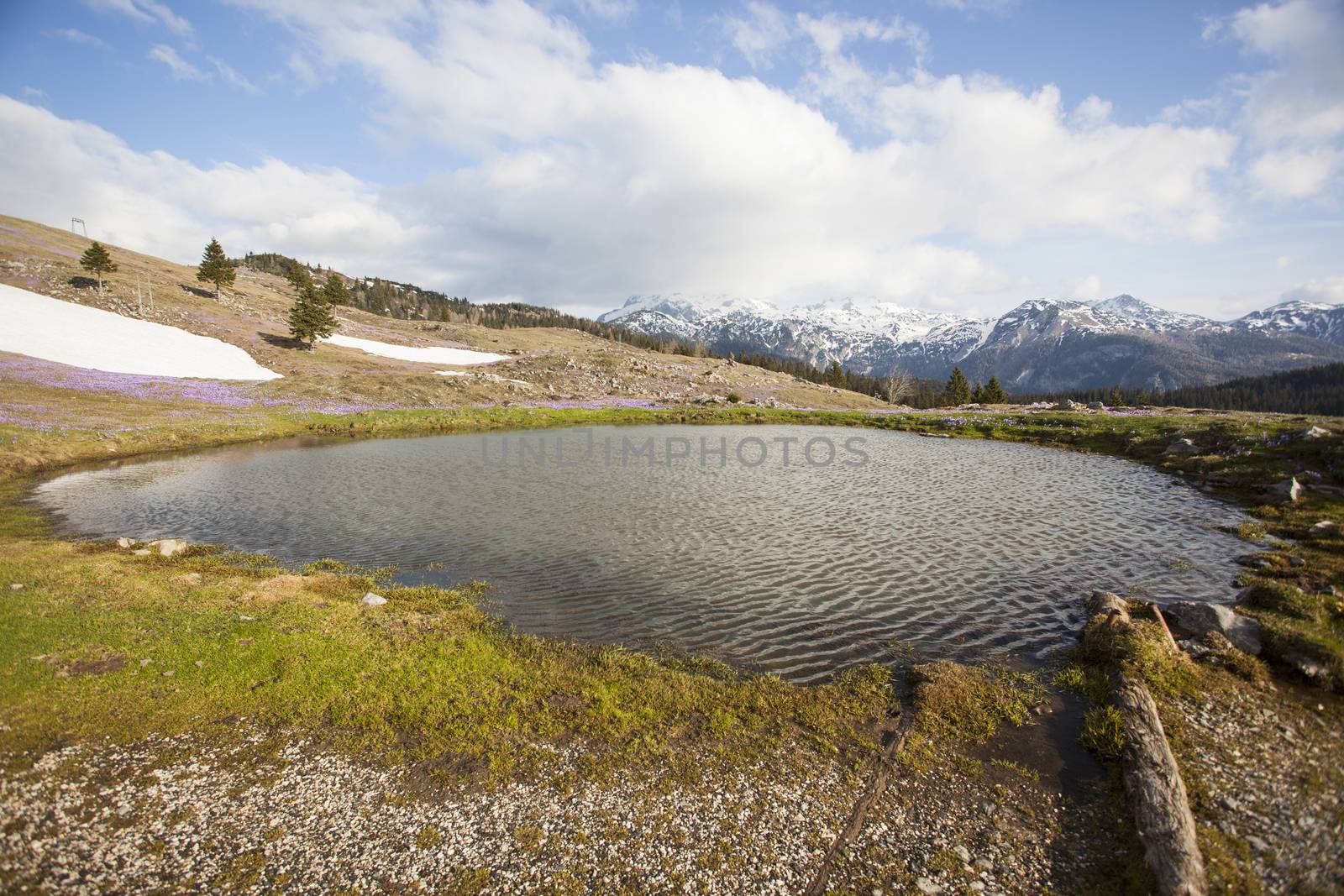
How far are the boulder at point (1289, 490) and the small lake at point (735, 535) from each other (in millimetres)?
3401

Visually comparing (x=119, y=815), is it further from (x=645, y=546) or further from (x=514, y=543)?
(x=645, y=546)

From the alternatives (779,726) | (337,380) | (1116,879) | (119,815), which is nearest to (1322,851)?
(1116,879)

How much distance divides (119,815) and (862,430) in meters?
73.9

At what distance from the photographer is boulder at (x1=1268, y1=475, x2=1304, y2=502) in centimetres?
2706

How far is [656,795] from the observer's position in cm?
909

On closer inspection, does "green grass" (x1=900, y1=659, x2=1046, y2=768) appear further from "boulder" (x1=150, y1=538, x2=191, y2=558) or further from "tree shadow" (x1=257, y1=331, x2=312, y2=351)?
"tree shadow" (x1=257, y1=331, x2=312, y2=351)

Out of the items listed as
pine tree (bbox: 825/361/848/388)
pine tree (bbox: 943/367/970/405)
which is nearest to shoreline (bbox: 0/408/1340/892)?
pine tree (bbox: 943/367/970/405)

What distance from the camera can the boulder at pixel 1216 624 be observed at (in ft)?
42.6

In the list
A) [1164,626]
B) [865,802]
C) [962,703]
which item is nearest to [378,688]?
[865,802]

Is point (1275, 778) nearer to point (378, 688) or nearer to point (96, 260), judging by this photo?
point (378, 688)

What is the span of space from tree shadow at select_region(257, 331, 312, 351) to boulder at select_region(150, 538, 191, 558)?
275ft

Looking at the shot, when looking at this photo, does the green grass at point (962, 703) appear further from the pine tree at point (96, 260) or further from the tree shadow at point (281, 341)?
the pine tree at point (96, 260)

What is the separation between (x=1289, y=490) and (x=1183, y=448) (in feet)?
56.3

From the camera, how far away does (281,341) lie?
298 feet
